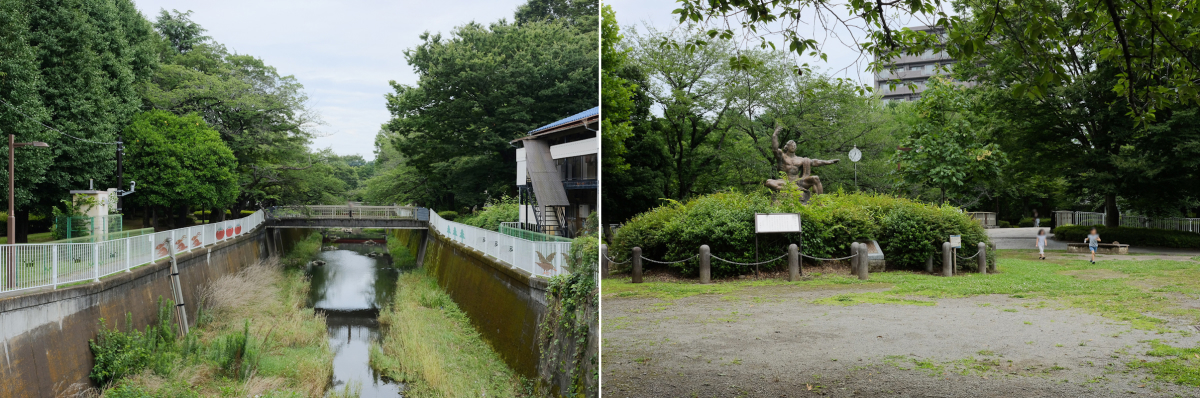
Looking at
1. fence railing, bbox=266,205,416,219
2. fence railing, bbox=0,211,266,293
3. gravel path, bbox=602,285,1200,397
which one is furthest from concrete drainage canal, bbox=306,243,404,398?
gravel path, bbox=602,285,1200,397

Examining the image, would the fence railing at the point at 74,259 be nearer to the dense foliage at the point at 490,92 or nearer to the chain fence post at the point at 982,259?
the dense foliage at the point at 490,92

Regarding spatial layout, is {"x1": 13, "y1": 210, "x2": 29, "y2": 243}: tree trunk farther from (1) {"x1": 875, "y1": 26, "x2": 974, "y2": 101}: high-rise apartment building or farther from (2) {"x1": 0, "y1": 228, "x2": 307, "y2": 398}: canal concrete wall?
(1) {"x1": 875, "y1": 26, "x2": 974, "y2": 101}: high-rise apartment building

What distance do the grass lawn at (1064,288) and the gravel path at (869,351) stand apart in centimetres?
34

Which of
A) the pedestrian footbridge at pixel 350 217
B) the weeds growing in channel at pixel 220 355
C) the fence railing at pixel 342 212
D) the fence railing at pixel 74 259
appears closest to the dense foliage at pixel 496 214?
the weeds growing in channel at pixel 220 355

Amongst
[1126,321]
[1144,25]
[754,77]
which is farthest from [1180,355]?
[754,77]

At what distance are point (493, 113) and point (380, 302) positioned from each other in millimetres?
6935

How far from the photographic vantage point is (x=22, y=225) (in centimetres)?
859

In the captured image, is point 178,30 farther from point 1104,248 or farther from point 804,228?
point 1104,248

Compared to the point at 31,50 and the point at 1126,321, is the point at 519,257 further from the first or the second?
the point at 31,50

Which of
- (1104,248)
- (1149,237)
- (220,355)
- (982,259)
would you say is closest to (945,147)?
(1104,248)

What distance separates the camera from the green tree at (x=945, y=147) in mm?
14617

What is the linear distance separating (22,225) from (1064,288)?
13.4m

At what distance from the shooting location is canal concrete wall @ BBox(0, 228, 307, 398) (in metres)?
5.75

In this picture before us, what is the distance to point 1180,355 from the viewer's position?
15.2 ft
